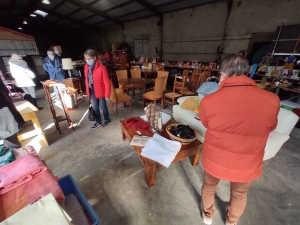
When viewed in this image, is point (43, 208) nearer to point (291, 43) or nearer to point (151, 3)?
point (291, 43)

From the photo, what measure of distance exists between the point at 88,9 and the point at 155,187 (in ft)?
27.4

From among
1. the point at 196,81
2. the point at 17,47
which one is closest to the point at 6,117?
the point at 196,81

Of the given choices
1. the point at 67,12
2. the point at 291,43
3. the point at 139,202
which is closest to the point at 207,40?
the point at 291,43

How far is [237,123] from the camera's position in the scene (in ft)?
2.54

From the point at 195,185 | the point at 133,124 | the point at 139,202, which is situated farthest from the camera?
the point at 133,124

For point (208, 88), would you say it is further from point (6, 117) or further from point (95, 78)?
point (6, 117)

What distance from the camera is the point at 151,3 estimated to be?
5.49 meters

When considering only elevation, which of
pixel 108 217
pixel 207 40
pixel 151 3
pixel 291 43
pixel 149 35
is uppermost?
pixel 151 3

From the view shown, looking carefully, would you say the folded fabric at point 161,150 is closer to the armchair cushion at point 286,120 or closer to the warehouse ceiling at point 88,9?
the armchair cushion at point 286,120

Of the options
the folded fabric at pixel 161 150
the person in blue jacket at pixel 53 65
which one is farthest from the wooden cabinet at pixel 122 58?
the folded fabric at pixel 161 150

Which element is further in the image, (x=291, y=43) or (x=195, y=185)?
(x=291, y=43)

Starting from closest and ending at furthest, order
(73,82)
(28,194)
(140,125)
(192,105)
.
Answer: (28,194) → (140,125) → (192,105) → (73,82)

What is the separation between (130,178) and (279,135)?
204 centimetres

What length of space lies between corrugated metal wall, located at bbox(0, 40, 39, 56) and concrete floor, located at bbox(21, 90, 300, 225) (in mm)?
5989
